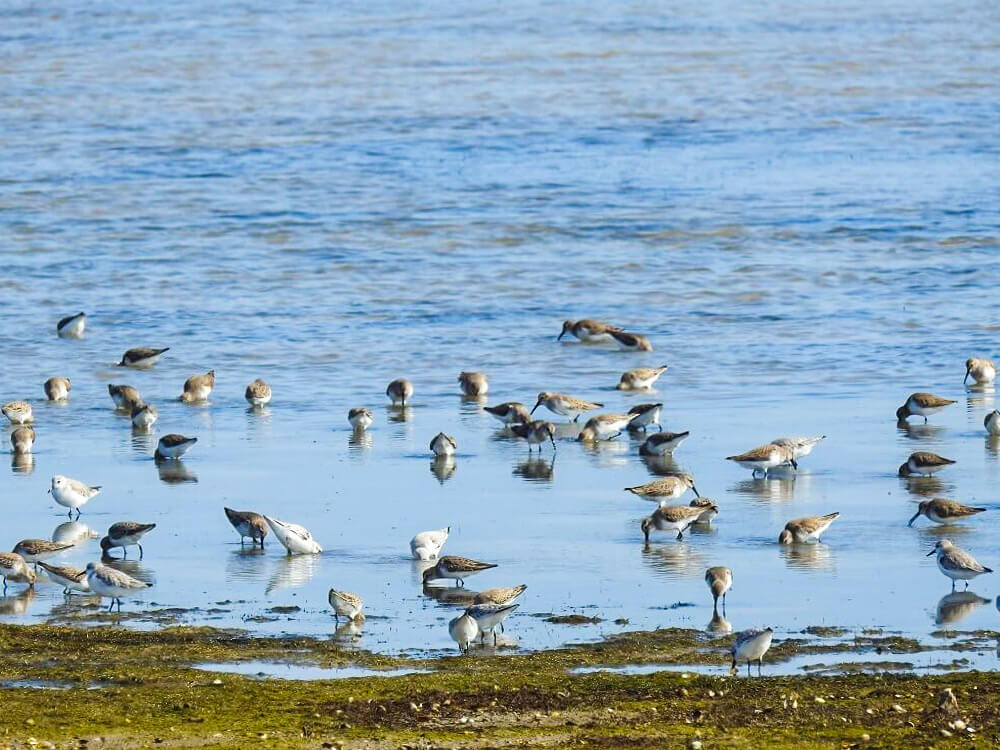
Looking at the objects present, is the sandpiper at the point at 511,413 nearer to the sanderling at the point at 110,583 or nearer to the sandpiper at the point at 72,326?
the sanderling at the point at 110,583

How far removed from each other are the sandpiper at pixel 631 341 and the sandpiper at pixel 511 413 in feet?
17.1

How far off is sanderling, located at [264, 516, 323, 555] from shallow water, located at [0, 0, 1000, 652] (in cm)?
14

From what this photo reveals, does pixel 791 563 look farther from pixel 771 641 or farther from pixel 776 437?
pixel 776 437

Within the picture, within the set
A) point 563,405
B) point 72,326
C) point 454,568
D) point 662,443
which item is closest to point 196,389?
point 563,405

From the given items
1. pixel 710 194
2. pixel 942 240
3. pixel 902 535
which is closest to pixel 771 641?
pixel 902 535

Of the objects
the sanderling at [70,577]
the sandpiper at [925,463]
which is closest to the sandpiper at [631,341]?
the sandpiper at [925,463]

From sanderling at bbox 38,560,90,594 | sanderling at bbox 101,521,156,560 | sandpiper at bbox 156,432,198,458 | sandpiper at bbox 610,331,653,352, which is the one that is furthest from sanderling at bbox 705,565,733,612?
sandpiper at bbox 610,331,653,352

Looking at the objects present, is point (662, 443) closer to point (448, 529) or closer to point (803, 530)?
point (803, 530)

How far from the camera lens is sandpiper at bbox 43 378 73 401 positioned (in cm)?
2464

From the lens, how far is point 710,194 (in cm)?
4212

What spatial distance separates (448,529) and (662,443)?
4388 mm

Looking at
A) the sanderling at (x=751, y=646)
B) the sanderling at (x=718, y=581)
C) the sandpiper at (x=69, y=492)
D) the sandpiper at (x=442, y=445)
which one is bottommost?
the sanderling at (x=751, y=646)

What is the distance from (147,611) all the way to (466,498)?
4854mm

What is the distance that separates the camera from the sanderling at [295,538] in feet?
55.0
